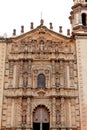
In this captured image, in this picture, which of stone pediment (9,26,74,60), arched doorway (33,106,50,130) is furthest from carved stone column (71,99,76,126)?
stone pediment (9,26,74,60)

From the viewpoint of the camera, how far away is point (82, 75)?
73.0 feet

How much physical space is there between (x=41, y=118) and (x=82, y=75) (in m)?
4.43

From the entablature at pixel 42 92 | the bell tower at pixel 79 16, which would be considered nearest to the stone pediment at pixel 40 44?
the bell tower at pixel 79 16

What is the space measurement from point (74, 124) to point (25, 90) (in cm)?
424

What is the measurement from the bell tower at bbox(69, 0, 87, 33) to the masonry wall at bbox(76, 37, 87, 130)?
1643 millimetres

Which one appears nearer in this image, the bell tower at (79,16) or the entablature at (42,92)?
the entablature at (42,92)

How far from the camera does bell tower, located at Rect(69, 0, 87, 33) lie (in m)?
24.9

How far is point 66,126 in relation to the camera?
20531mm

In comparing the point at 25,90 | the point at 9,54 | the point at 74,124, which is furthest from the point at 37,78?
the point at 74,124

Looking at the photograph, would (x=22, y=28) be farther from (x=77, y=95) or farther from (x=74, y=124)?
(x=74, y=124)

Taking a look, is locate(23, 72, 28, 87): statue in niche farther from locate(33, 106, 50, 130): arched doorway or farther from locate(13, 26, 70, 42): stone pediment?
locate(13, 26, 70, 42): stone pediment

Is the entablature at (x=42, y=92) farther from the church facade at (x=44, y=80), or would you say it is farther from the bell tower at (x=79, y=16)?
the bell tower at (x=79, y=16)

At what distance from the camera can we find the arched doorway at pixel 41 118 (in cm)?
2095

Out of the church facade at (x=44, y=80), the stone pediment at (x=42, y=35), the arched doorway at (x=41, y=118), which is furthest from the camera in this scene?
the stone pediment at (x=42, y=35)
